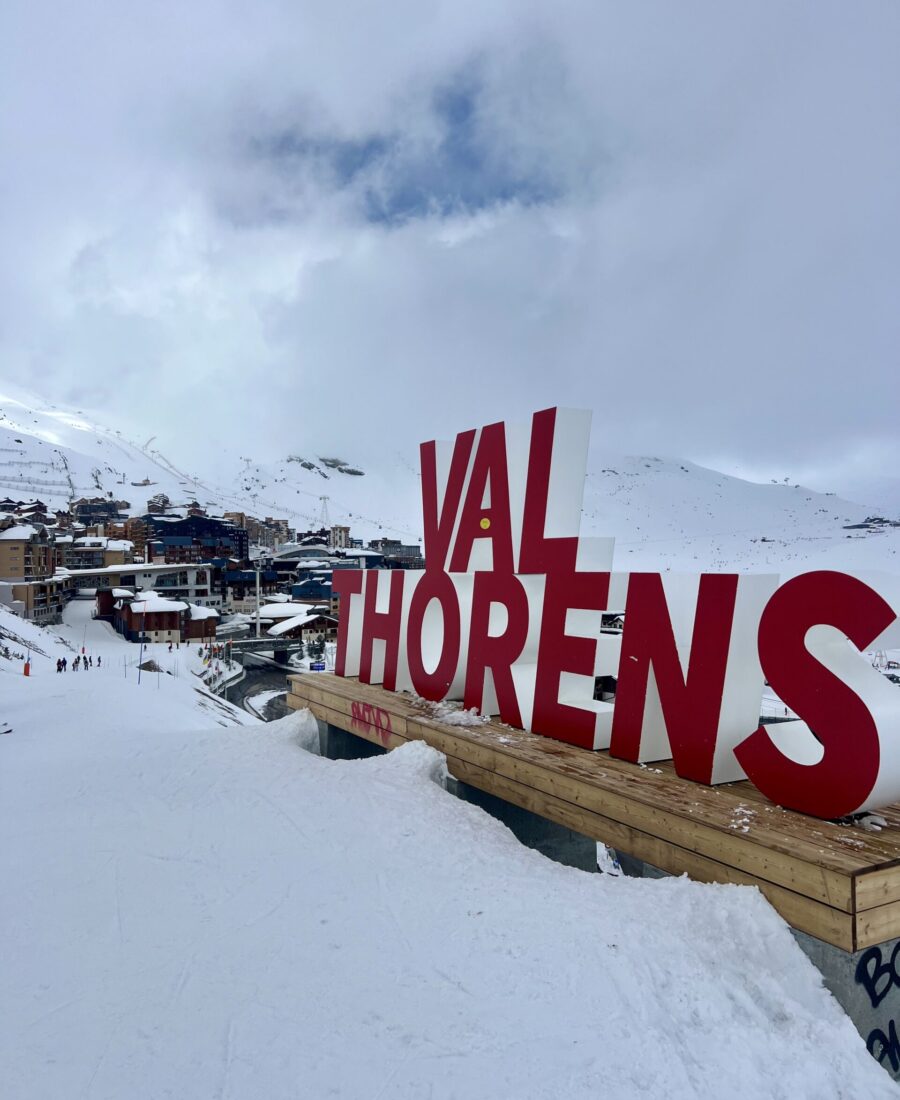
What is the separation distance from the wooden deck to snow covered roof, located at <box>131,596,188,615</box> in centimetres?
4755

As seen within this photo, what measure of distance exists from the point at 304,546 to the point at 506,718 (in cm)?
9287

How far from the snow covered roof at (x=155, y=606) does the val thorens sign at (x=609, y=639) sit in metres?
43.7

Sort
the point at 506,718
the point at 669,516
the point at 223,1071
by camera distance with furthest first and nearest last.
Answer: the point at 669,516 < the point at 506,718 < the point at 223,1071

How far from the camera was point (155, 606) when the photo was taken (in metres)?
52.4

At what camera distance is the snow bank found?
4250 millimetres

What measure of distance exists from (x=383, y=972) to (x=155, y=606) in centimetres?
5264

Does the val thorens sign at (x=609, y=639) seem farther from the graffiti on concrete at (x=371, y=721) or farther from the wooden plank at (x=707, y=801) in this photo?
the graffiti on concrete at (x=371, y=721)

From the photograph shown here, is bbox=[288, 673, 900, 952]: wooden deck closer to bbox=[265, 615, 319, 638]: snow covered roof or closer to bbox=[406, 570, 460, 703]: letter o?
bbox=[406, 570, 460, 703]: letter o

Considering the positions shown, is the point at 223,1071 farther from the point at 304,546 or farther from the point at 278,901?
the point at 304,546

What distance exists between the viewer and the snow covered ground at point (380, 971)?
14.0 feet

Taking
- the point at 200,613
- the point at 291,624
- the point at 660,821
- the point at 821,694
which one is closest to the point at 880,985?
the point at 660,821

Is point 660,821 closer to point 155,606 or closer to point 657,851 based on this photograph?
point 657,851

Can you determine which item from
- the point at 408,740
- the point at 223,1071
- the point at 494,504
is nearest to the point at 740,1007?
the point at 223,1071

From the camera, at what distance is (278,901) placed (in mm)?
6406
